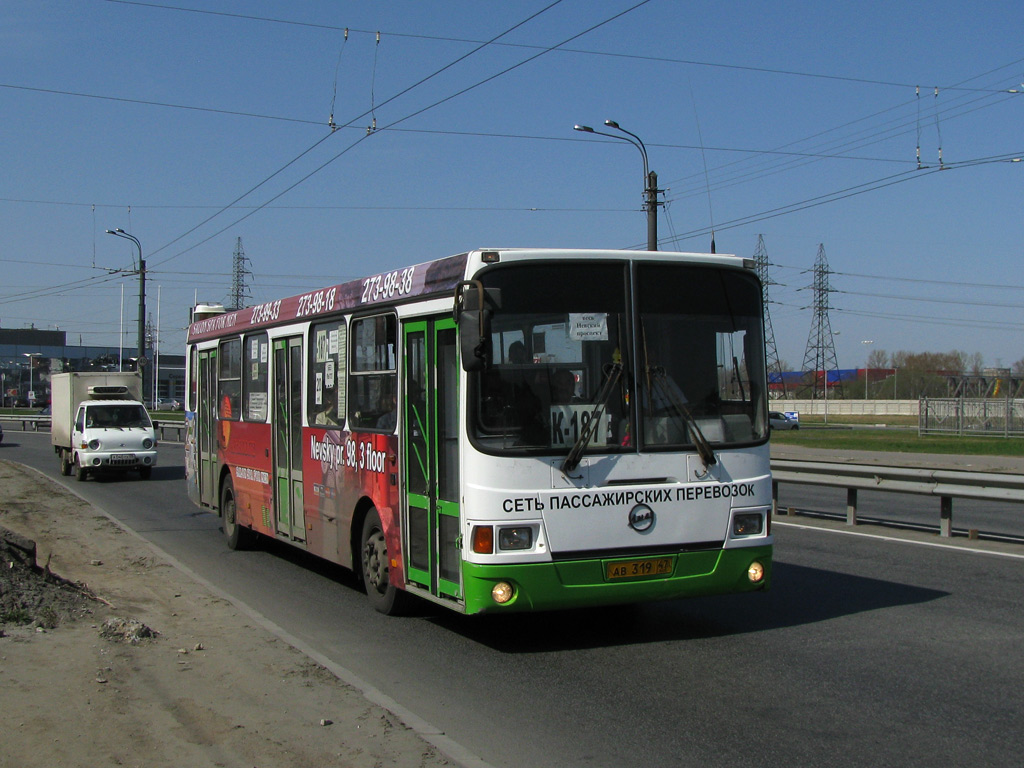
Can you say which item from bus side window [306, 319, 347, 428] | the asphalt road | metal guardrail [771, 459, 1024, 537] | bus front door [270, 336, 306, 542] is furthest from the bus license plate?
metal guardrail [771, 459, 1024, 537]

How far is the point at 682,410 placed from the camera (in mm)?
7469

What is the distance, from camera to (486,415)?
7.06m

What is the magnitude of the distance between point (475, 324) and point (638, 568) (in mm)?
2101

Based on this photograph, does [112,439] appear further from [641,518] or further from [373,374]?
[641,518]

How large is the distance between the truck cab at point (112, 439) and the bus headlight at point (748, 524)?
20445 mm

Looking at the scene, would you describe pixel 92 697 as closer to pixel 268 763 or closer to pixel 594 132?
pixel 268 763

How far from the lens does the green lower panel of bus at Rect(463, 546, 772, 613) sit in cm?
699

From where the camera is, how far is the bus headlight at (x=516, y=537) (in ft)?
22.9

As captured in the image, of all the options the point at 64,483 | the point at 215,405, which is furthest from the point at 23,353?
the point at 215,405

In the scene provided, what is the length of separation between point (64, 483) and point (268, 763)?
2175 cm

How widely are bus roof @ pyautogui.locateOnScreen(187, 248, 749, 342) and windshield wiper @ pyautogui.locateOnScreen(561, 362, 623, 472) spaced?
84cm

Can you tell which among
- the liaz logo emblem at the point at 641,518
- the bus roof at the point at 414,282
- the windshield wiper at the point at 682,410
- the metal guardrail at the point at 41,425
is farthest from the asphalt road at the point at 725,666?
the metal guardrail at the point at 41,425

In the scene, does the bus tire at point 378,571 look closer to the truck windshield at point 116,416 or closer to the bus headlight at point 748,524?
the bus headlight at point 748,524

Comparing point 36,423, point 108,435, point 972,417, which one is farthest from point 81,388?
point 36,423
